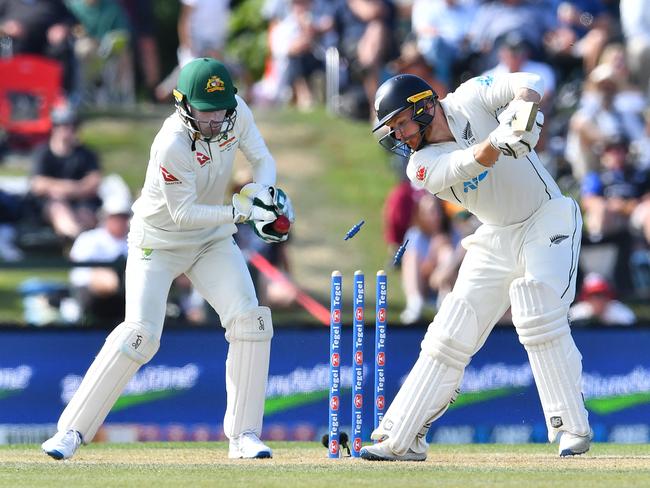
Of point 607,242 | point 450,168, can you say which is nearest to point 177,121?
point 450,168

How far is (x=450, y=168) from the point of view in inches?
270

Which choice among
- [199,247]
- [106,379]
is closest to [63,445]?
[106,379]

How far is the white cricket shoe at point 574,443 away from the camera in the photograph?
23.5ft

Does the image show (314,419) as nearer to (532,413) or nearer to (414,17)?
(532,413)

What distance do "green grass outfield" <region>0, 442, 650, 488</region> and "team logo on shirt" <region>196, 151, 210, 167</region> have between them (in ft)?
5.21

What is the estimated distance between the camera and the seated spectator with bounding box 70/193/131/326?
1085cm

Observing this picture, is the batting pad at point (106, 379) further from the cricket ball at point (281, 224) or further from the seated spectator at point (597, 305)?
the seated spectator at point (597, 305)

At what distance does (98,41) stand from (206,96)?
26.3ft

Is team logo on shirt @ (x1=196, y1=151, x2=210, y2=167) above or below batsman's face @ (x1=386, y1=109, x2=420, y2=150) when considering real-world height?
below

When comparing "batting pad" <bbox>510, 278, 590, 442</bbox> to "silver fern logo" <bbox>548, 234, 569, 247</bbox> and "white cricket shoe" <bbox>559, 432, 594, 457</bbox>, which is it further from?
"silver fern logo" <bbox>548, 234, 569, 247</bbox>

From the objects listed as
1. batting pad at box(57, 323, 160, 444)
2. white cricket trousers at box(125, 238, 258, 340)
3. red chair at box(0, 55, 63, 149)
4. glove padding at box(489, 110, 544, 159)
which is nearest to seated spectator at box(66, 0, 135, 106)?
red chair at box(0, 55, 63, 149)

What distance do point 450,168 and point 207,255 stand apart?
1.57m

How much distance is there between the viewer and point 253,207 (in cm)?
731

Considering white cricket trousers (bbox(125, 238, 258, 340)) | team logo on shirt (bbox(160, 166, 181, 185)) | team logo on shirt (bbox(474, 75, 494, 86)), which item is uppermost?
team logo on shirt (bbox(474, 75, 494, 86))
